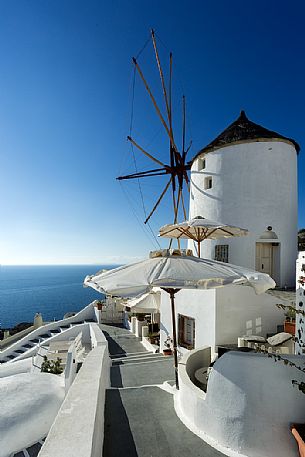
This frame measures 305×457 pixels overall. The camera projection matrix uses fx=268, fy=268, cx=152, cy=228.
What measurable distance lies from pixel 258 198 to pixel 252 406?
1146 centimetres

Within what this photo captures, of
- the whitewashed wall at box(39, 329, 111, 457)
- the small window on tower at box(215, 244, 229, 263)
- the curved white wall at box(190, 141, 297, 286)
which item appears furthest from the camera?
the small window on tower at box(215, 244, 229, 263)

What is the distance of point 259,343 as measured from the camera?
23.5 feet

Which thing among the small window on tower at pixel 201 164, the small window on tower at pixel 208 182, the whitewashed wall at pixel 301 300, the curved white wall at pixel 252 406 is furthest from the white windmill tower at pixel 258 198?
the curved white wall at pixel 252 406

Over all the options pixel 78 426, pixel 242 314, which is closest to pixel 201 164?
pixel 242 314

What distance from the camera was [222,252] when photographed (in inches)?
576

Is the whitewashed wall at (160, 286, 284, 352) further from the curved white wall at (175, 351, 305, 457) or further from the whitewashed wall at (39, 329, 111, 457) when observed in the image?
the whitewashed wall at (39, 329, 111, 457)

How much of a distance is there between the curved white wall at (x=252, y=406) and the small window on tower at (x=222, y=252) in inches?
409

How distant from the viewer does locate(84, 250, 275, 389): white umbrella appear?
177 inches

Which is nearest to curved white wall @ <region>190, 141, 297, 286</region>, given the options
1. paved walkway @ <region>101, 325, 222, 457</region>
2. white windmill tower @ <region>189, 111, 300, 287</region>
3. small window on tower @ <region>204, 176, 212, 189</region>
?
white windmill tower @ <region>189, 111, 300, 287</region>

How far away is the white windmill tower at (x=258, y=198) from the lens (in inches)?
547

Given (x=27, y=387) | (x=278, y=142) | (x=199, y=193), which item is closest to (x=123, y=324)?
(x=199, y=193)

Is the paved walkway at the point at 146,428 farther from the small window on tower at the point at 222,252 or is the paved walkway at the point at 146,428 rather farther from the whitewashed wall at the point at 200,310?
the small window on tower at the point at 222,252

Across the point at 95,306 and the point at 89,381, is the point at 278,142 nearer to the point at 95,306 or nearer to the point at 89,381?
the point at 89,381

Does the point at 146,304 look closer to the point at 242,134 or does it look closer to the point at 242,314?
the point at 242,314
